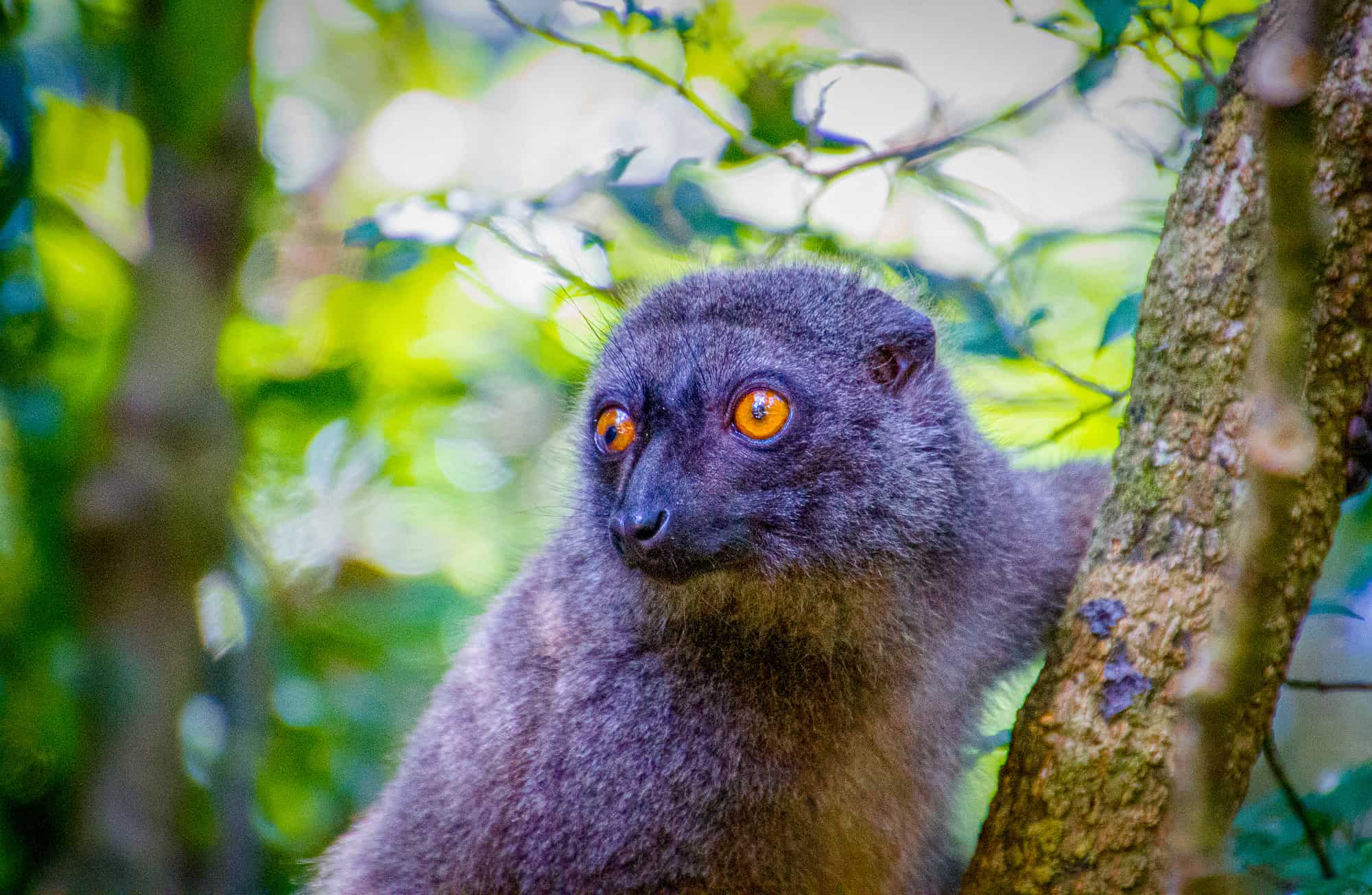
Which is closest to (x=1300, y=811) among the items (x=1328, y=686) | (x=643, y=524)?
(x=1328, y=686)

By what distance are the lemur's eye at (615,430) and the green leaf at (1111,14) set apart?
2.05 m

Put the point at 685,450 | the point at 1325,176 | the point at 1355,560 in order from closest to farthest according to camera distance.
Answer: the point at 1325,176, the point at 685,450, the point at 1355,560

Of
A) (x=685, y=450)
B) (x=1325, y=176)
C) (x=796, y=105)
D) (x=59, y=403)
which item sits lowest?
(x=59, y=403)

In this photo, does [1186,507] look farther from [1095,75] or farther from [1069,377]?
[1095,75]

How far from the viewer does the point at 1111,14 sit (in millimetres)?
3439

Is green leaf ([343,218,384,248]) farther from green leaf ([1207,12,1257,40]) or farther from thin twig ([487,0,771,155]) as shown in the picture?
green leaf ([1207,12,1257,40])

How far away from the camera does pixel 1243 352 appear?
2982 millimetres

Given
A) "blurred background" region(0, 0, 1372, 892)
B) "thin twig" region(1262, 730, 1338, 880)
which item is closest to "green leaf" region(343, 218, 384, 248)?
"blurred background" region(0, 0, 1372, 892)

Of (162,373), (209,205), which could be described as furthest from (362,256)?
(162,373)

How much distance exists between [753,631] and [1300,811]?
1757 millimetres

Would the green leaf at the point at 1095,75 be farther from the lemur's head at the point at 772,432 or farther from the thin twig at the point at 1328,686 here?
the thin twig at the point at 1328,686

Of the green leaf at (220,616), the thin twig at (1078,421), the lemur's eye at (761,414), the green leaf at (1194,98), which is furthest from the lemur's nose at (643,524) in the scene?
the green leaf at (220,616)

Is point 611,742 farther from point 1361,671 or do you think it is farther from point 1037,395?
point 1361,671

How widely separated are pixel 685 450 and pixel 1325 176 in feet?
6.64
